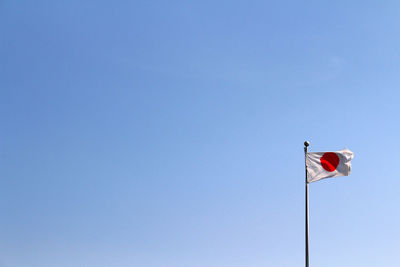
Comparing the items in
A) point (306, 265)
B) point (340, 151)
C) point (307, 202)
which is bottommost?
point (306, 265)

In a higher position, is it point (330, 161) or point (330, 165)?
point (330, 161)

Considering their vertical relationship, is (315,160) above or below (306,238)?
above

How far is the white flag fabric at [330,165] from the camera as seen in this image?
56000 millimetres

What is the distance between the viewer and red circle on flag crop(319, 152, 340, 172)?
184 ft

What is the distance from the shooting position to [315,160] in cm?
5656

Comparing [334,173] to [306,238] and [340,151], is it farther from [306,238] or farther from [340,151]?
[306,238]

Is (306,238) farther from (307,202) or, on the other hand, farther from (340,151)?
(340,151)

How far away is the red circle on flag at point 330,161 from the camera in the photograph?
184ft

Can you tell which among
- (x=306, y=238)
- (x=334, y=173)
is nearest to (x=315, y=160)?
(x=334, y=173)

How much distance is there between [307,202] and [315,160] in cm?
315

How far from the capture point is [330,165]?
184 feet

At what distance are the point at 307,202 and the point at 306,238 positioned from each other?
2728mm

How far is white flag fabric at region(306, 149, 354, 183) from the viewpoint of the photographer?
56000mm

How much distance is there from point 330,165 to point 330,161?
29 cm
